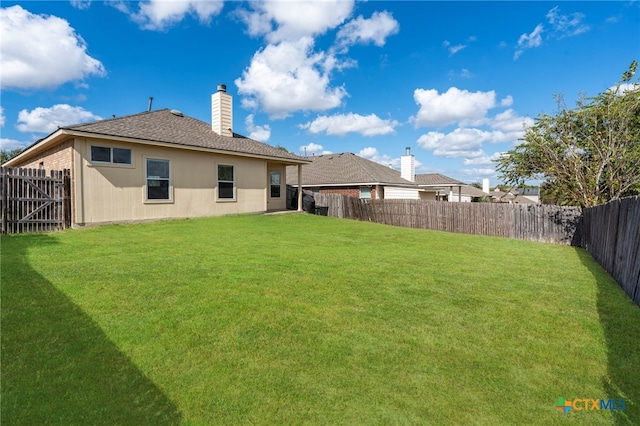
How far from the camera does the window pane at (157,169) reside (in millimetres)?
11727

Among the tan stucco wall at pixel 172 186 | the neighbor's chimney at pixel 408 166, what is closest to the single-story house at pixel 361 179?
the neighbor's chimney at pixel 408 166

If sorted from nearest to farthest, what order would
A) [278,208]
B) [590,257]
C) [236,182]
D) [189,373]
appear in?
1. [189,373]
2. [590,257]
3. [236,182]
4. [278,208]

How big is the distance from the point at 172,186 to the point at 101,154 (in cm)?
252

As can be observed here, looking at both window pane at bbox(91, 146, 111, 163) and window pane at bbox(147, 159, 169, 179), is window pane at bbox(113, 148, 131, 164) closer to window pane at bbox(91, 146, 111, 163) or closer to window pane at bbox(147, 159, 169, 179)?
window pane at bbox(91, 146, 111, 163)

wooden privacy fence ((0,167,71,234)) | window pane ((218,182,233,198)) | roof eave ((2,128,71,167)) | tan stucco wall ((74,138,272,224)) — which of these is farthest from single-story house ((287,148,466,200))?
wooden privacy fence ((0,167,71,234))

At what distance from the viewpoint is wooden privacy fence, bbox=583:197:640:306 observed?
491 cm

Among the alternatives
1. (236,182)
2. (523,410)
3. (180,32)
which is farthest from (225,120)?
(523,410)

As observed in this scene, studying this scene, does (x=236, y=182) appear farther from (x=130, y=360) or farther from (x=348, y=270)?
(x=130, y=360)

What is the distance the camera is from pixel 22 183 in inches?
361

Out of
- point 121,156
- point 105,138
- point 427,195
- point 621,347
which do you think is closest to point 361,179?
point 427,195

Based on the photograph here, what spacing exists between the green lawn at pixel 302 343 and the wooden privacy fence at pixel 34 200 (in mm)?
4651

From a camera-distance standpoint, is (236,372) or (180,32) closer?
(236,372)

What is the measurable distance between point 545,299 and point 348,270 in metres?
2.94

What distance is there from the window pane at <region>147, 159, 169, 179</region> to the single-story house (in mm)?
13364
